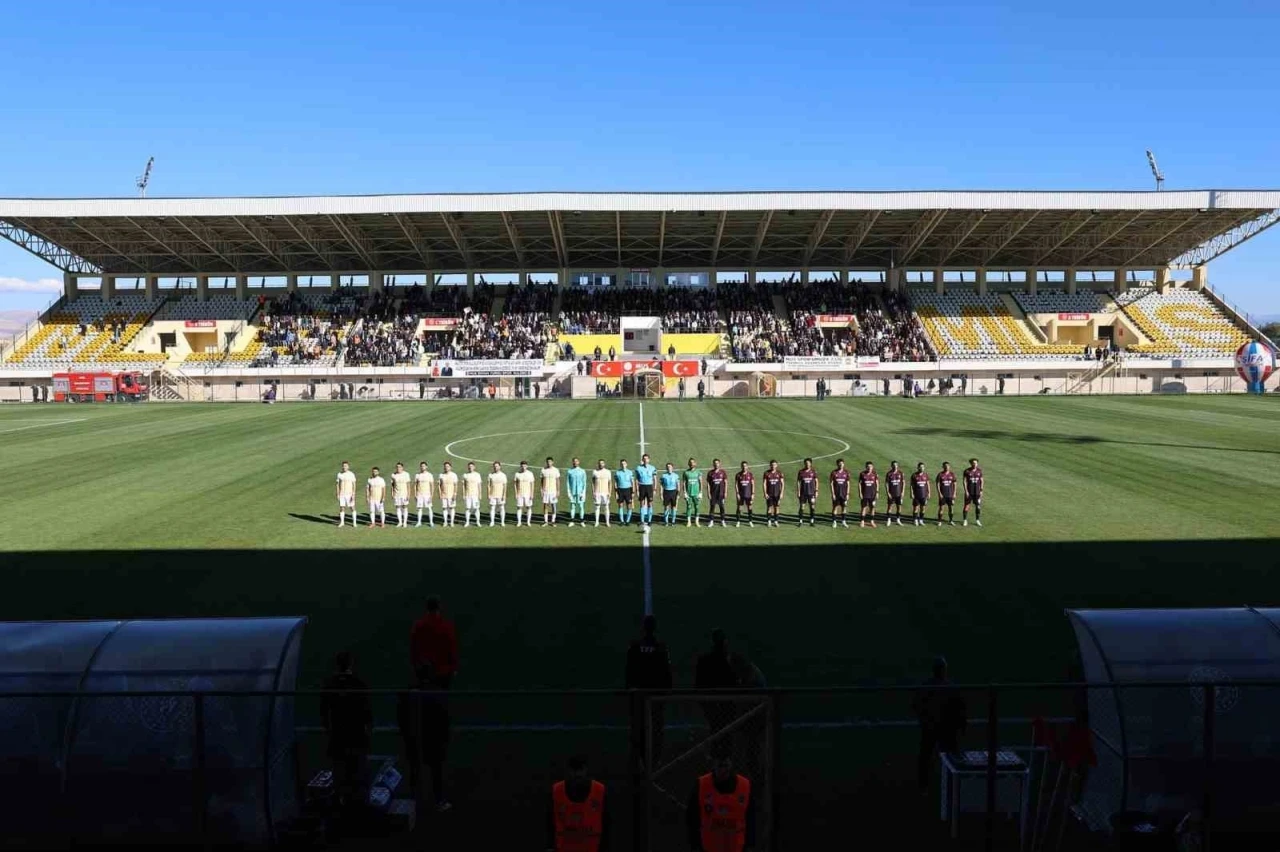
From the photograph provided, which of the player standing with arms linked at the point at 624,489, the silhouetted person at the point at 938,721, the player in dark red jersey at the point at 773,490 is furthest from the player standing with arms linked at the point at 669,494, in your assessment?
the silhouetted person at the point at 938,721

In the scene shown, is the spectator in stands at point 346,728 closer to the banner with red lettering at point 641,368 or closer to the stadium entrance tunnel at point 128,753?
the stadium entrance tunnel at point 128,753

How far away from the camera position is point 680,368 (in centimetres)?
6062

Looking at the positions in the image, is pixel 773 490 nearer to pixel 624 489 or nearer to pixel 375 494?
pixel 624 489

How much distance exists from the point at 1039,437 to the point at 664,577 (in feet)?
72.9

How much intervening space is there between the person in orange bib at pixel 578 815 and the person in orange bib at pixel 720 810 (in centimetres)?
59

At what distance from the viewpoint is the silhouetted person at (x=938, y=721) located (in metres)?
7.50

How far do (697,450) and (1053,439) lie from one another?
41.1ft

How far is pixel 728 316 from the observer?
226 feet

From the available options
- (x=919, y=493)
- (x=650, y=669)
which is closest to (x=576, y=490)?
(x=919, y=493)

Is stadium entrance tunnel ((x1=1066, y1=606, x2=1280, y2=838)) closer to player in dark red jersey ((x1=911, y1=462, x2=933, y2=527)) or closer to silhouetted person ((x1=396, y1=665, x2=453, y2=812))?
silhouetted person ((x1=396, y1=665, x2=453, y2=812))

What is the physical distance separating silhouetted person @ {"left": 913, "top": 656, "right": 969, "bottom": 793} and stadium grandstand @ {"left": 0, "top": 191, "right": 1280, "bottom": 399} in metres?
51.8

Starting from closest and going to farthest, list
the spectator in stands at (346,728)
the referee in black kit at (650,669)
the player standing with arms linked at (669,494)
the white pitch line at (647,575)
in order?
the spectator in stands at (346,728), the referee in black kit at (650,669), the white pitch line at (647,575), the player standing with arms linked at (669,494)

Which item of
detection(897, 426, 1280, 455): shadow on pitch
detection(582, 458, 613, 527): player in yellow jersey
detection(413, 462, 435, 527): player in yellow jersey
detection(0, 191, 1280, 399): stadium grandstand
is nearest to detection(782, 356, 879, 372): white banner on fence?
detection(0, 191, 1280, 399): stadium grandstand

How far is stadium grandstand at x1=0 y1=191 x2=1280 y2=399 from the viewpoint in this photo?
60531 millimetres
